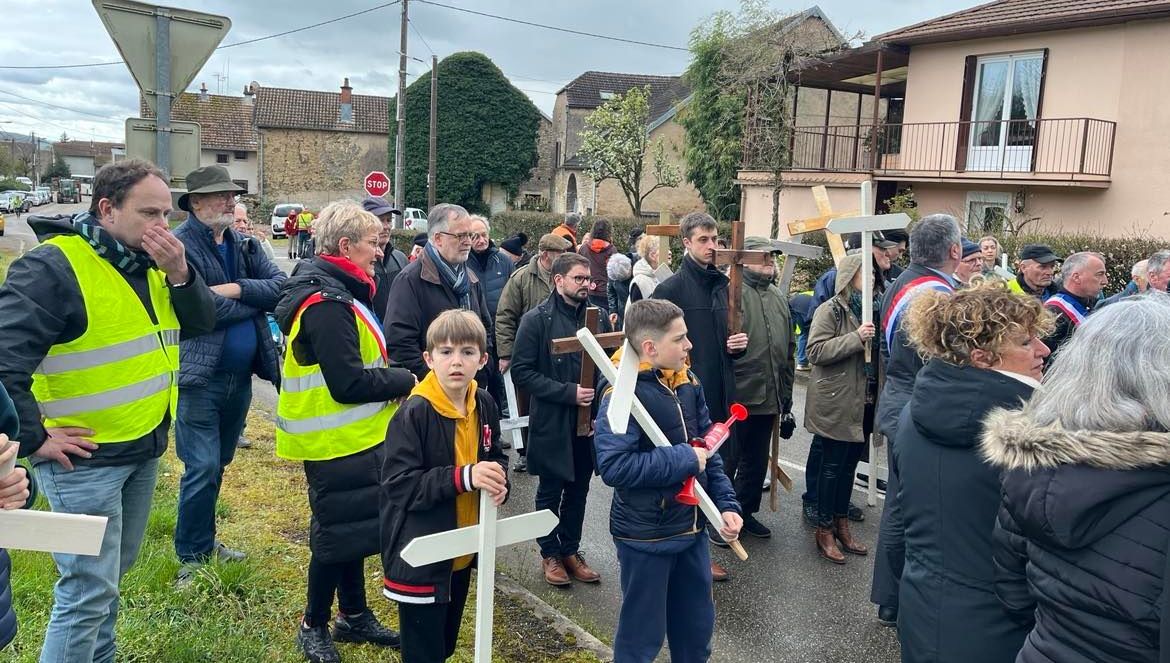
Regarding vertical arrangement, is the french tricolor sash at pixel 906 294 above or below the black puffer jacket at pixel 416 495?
above

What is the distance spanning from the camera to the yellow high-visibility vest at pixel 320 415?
11.4 feet

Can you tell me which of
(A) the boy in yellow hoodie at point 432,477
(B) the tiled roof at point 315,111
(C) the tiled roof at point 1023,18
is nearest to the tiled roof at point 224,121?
(B) the tiled roof at point 315,111

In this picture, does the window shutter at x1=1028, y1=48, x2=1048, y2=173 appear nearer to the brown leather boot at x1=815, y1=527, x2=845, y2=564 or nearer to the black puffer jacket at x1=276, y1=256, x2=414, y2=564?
the brown leather boot at x1=815, y1=527, x2=845, y2=564

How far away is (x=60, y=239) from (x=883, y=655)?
13.1 feet

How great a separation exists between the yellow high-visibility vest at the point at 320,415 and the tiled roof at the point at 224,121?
5282cm

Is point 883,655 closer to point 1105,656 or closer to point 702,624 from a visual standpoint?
point 702,624

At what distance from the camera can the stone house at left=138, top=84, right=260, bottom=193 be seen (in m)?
52.3

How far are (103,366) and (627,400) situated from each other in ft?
6.14

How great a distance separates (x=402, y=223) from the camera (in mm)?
34969

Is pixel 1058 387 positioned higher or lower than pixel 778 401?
higher

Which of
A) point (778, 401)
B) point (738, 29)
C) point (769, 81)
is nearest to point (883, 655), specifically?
point (778, 401)

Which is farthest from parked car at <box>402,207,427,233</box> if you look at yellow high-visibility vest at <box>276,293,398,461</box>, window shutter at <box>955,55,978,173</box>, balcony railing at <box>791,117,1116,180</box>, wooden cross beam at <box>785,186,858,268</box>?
yellow high-visibility vest at <box>276,293,398,461</box>

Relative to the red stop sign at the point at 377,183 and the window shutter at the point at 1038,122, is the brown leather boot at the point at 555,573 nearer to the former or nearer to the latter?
the window shutter at the point at 1038,122

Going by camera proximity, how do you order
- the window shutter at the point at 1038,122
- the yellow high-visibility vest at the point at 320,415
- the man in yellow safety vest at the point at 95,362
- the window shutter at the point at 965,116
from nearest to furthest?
1. the man in yellow safety vest at the point at 95,362
2. the yellow high-visibility vest at the point at 320,415
3. the window shutter at the point at 1038,122
4. the window shutter at the point at 965,116
